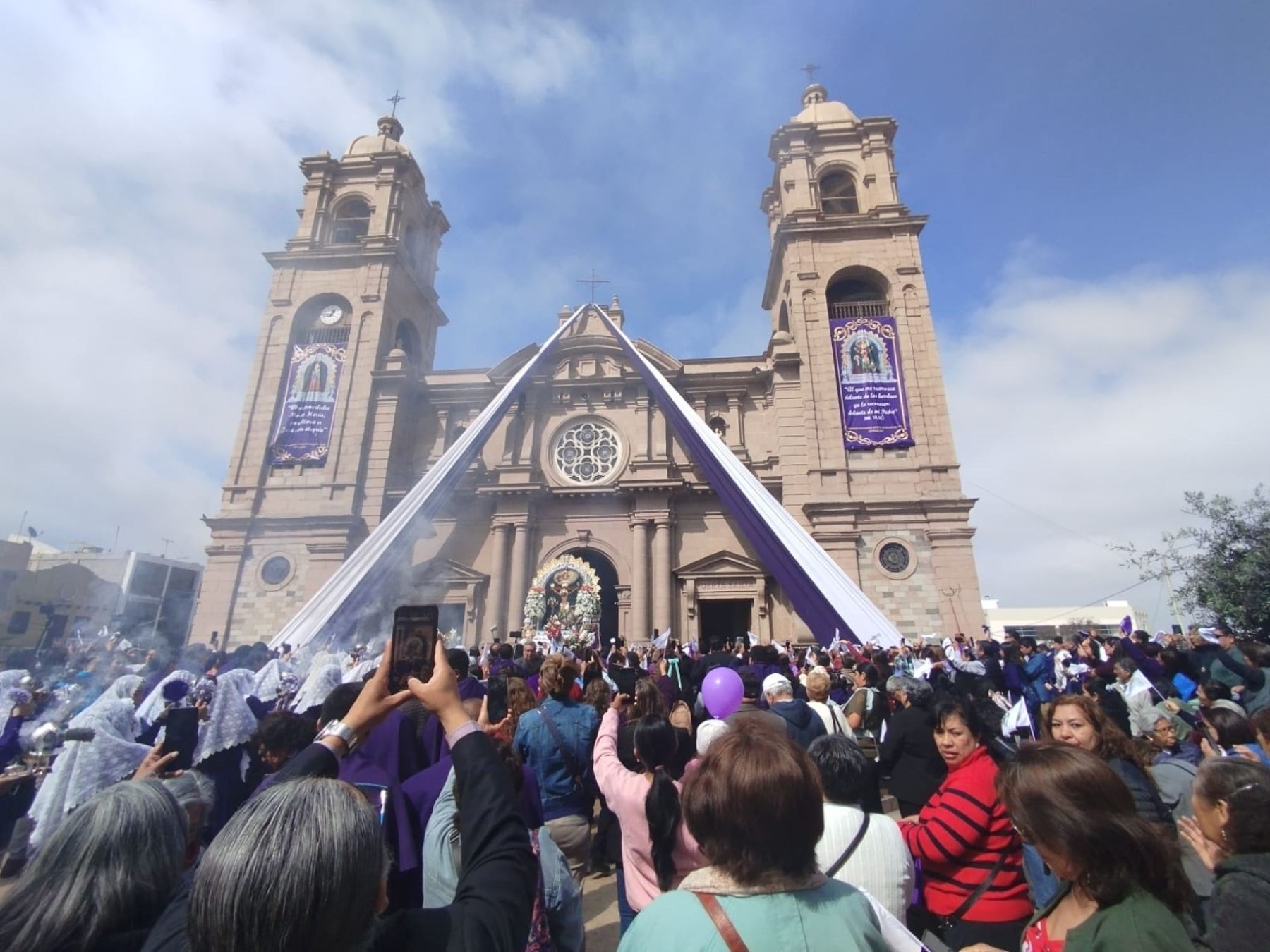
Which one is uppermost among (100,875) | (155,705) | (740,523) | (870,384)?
(870,384)

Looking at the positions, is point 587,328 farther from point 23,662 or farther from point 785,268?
point 23,662

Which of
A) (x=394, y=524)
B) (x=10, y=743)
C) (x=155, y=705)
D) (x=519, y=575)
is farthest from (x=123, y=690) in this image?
(x=519, y=575)

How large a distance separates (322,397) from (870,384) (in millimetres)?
21813

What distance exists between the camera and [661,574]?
2208 cm

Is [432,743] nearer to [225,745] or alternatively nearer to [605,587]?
[225,745]

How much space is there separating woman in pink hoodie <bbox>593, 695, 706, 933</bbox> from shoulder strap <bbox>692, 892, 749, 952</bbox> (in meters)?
1.48

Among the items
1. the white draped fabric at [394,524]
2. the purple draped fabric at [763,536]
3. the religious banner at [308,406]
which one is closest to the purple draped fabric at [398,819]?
the white draped fabric at [394,524]

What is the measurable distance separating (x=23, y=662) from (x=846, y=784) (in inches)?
669

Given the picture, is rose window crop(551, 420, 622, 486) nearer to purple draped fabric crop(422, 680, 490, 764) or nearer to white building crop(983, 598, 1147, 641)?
purple draped fabric crop(422, 680, 490, 764)

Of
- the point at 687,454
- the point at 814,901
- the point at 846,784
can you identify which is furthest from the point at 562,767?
the point at 687,454

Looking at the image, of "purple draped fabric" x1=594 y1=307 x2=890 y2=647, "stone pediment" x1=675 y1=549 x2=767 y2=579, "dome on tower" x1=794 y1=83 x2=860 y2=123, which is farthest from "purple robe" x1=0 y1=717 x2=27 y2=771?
"dome on tower" x1=794 y1=83 x2=860 y2=123

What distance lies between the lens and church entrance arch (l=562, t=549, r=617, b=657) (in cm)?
2198

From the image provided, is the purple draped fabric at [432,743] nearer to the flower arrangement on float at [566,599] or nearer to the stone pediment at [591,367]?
the flower arrangement on float at [566,599]

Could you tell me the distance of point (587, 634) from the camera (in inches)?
759
